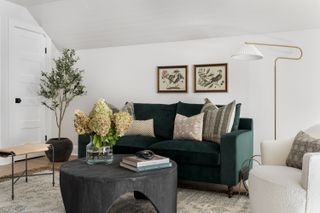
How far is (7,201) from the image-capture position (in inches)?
113

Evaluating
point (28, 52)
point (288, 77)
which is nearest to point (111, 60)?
point (28, 52)

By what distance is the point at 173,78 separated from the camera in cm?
453

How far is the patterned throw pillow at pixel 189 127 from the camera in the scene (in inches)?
138

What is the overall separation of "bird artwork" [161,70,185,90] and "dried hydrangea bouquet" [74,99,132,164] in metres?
2.19

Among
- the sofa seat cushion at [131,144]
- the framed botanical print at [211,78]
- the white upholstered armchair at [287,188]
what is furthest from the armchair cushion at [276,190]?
the framed botanical print at [211,78]

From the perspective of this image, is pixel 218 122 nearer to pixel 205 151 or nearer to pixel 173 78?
pixel 205 151

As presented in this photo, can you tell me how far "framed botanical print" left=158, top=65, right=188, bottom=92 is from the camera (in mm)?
4445

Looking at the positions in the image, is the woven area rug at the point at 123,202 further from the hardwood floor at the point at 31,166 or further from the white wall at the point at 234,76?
the white wall at the point at 234,76

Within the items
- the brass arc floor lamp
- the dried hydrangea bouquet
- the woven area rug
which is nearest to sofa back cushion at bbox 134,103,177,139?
the woven area rug

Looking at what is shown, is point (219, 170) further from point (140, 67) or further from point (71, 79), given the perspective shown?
point (71, 79)

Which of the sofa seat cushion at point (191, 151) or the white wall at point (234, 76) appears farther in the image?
the white wall at point (234, 76)

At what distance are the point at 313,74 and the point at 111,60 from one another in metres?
3.16

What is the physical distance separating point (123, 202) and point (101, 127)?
0.87 metres

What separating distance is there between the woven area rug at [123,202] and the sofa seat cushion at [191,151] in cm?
35
